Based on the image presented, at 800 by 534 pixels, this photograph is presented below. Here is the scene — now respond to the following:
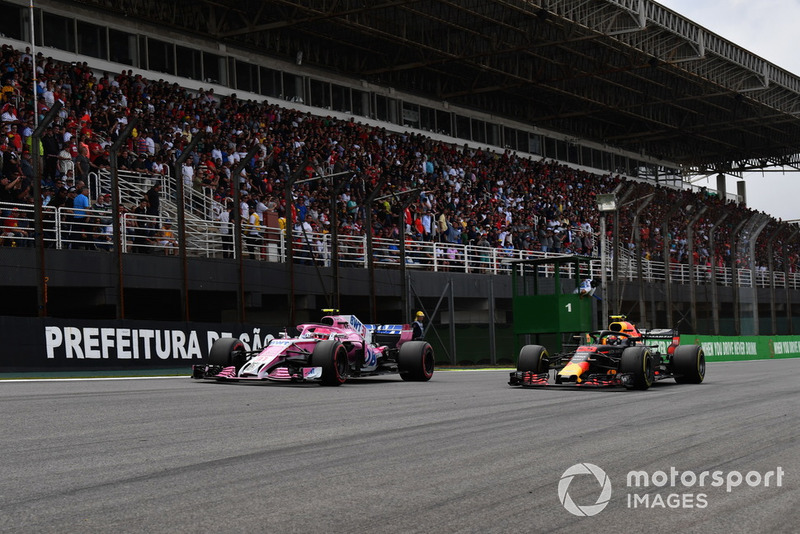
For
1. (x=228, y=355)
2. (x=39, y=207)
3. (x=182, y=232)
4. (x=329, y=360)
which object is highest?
(x=39, y=207)

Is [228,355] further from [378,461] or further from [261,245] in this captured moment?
[378,461]

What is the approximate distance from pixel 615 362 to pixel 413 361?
389 centimetres

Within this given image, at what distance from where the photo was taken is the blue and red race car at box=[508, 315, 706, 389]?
52.2 feet

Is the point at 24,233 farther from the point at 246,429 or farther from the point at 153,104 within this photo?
the point at 246,429

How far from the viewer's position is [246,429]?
987 cm

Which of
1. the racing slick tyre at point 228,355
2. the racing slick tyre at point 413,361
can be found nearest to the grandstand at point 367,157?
the racing slick tyre at point 228,355

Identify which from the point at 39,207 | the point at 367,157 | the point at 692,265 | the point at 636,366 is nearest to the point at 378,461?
the point at 636,366

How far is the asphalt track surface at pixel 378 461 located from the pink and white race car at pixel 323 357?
7.89 ft

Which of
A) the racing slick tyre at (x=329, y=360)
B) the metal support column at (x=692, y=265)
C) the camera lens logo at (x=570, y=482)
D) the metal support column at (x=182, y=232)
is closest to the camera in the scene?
the camera lens logo at (x=570, y=482)

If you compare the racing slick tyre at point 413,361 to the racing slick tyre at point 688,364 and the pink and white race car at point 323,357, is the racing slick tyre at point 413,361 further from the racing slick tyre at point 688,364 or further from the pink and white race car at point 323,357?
the racing slick tyre at point 688,364

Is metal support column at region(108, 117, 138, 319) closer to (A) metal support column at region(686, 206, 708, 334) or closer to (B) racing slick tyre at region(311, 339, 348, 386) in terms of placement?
(B) racing slick tyre at region(311, 339, 348, 386)

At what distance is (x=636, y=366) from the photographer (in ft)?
51.8

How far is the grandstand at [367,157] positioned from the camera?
23531 mm

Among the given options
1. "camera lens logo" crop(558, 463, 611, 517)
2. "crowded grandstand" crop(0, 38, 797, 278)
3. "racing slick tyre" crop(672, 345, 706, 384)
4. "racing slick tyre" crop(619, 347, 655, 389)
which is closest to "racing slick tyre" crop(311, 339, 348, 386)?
"racing slick tyre" crop(619, 347, 655, 389)
